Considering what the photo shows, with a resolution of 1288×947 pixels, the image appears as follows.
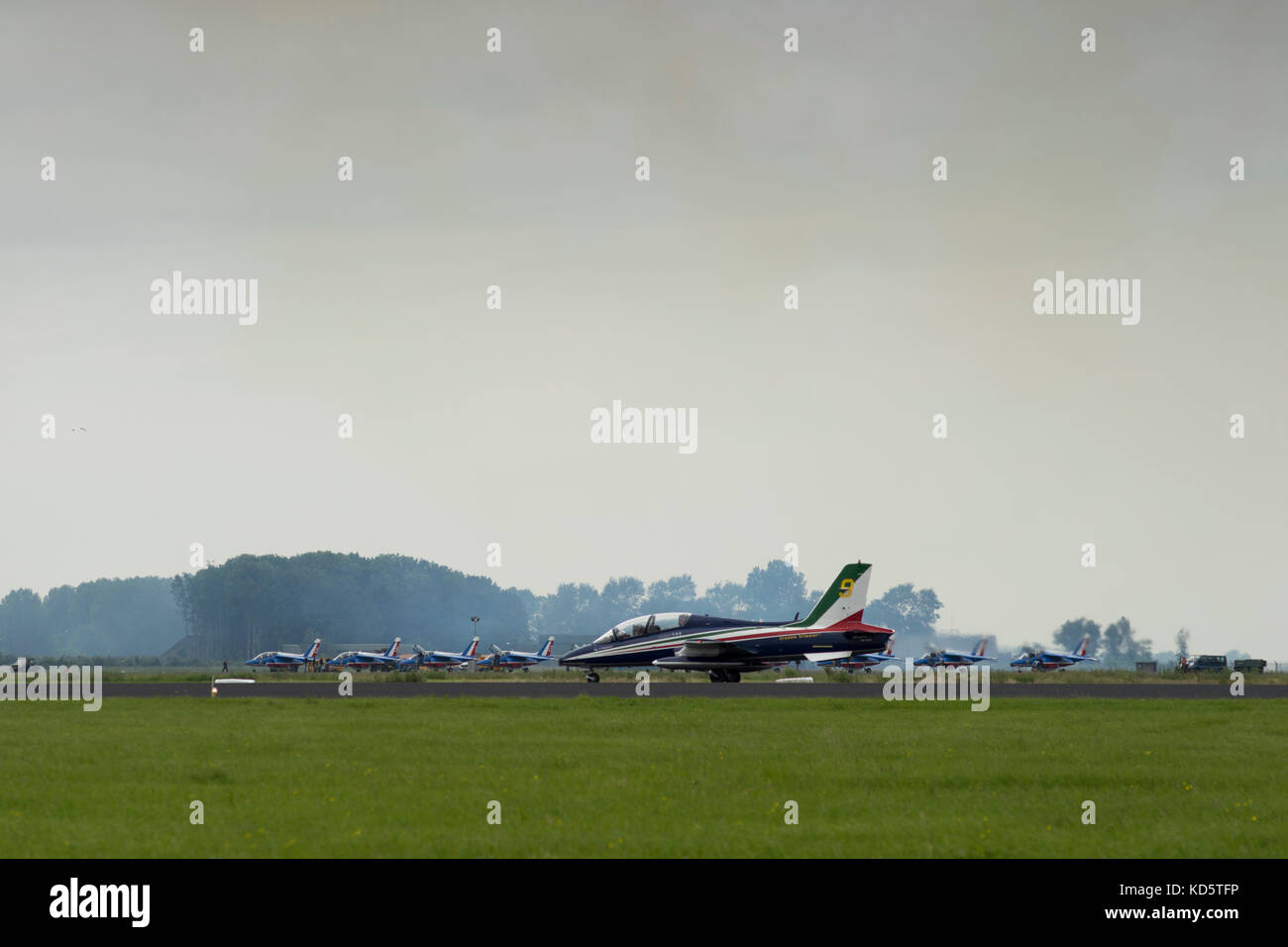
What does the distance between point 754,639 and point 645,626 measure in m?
6.96

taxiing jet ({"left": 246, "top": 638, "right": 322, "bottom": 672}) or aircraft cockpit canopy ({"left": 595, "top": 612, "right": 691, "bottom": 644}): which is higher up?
aircraft cockpit canopy ({"left": 595, "top": 612, "right": 691, "bottom": 644})

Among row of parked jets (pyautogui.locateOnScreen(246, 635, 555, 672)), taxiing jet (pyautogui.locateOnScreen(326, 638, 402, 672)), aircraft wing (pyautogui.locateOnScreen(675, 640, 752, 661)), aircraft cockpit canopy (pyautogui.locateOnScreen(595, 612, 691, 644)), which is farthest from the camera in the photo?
row of parked jets (pyautogui.locateOnScreen(246, 635, 555, 672))

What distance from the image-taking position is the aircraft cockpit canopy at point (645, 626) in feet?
242

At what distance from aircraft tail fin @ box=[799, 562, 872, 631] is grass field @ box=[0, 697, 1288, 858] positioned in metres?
29.1

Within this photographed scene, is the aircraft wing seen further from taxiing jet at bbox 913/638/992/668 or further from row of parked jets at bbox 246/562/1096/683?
taxiing jet at bbox 913/638/992/668

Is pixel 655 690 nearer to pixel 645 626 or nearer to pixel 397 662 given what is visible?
pixel 645 626

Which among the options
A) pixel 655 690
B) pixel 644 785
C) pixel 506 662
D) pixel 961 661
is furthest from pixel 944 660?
pixel 644 785

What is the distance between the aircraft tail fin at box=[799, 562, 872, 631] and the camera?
71.4 metres

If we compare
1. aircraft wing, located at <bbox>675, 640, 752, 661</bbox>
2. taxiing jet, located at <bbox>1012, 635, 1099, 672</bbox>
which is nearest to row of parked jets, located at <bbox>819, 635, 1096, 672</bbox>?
taxiing jet, located at <bbox>1012, 635, 1099, 672</bbox>

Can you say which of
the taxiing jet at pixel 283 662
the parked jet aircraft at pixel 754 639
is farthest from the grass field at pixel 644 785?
the taxiing jet at pixel 283 662

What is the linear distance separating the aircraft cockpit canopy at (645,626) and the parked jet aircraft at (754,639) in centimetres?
6

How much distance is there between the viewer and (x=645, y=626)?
74688 millimetres

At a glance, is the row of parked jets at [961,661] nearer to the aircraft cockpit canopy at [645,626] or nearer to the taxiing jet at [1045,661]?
the taxiing jet at [1045,661]

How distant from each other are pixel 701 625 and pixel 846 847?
55.5 meters
